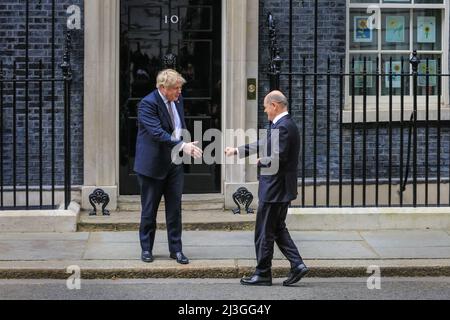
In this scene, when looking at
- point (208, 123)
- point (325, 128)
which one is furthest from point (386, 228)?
point (208, 123)

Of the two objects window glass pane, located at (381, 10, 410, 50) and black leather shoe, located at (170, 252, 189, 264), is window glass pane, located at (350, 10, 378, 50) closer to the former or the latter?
window glass pane, located at (381, 10, 410, 50)

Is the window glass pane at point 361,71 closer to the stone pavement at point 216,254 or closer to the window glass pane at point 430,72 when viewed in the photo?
the window glass pane at point 430,72

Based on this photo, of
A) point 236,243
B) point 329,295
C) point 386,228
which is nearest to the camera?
point 329,295

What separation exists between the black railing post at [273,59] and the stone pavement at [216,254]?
1.66m

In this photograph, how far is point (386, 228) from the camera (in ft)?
31.5

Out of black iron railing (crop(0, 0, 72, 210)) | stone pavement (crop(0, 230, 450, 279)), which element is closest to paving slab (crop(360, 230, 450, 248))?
stone pavement (crop(0, 230, 450, 279))

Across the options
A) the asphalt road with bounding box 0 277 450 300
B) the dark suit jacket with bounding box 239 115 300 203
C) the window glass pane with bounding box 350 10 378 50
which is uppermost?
the window glass pane with bounding box 350 10 378 50

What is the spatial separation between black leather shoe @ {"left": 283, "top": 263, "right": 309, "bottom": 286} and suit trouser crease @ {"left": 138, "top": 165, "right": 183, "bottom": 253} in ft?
3.68

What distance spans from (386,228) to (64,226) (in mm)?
3469

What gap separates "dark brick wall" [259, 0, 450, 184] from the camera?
33.6 ft

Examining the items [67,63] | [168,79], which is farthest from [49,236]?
[168,79]

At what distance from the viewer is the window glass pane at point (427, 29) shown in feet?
35.5

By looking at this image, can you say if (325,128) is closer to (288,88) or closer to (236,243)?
(288,88)

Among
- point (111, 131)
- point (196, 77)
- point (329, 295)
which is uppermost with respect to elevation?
point (196, 77)
